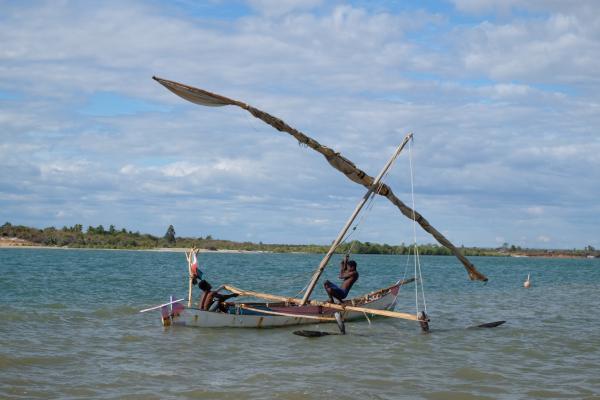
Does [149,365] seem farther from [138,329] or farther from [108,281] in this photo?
[108,281]

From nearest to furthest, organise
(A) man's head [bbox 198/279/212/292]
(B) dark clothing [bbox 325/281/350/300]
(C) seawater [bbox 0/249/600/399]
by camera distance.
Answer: (C) seawater [bbox 0/249/600/399], (A) man's head [bbox 198/279/212/292], (B) dark clothing [bbox 325/281/350/300]

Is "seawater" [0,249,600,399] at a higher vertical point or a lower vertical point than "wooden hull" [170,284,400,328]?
lower

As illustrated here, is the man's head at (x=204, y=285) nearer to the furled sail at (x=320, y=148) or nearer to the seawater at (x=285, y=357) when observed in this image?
the seawater at (x=285, y=357)

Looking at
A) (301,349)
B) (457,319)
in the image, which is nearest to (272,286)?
(457,319)

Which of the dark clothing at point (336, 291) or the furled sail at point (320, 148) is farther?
the dark clothing at point (336, 291)

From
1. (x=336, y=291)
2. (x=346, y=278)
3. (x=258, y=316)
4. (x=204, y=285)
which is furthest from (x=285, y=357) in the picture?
(x=346, y=278)

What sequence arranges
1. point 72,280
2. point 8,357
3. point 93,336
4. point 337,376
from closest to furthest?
point 337,376 < point 8,357 < point 93,336 < point 72,280

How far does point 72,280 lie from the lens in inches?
1469

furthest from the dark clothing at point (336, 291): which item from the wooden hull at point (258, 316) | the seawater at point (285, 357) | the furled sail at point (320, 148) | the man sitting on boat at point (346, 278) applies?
the furled sail at point (320, 148)

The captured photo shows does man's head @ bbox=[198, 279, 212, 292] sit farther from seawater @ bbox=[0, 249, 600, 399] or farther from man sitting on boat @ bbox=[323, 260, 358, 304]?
man sitting on boat @ bbox=[323, 260, 358, 304]

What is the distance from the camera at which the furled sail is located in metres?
18.2

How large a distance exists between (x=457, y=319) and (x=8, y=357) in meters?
15.0

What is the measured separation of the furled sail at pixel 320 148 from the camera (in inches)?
715

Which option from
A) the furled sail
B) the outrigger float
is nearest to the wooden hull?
the outrigger float
